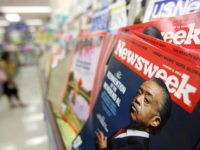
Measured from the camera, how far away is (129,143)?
53 centimetres

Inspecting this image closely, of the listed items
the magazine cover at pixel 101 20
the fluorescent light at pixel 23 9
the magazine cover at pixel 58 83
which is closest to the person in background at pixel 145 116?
the magazine cover at pixel 101 20

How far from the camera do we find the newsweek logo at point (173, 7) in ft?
1.83

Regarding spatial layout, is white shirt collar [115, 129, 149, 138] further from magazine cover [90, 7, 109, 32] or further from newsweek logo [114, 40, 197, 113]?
magazine cover [90, 7, 109, 32]

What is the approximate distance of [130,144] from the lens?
0.53 metres

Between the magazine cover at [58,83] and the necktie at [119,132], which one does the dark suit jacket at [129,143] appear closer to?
the necktie at [119,132]

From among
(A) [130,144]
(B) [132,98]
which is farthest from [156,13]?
(A) [130,144]

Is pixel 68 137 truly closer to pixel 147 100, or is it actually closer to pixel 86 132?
pixel 86 132

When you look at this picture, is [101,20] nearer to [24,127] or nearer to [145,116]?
[145,116]

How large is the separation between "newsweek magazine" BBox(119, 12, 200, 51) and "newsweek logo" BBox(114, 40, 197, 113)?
10 cm

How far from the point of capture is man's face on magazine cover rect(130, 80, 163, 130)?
1.54 feet

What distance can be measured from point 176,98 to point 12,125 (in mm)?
3190

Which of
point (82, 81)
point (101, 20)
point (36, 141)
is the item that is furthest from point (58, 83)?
point (36, 141)

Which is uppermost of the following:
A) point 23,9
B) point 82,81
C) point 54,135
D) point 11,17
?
point 82,81

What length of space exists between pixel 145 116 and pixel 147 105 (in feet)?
0.09
